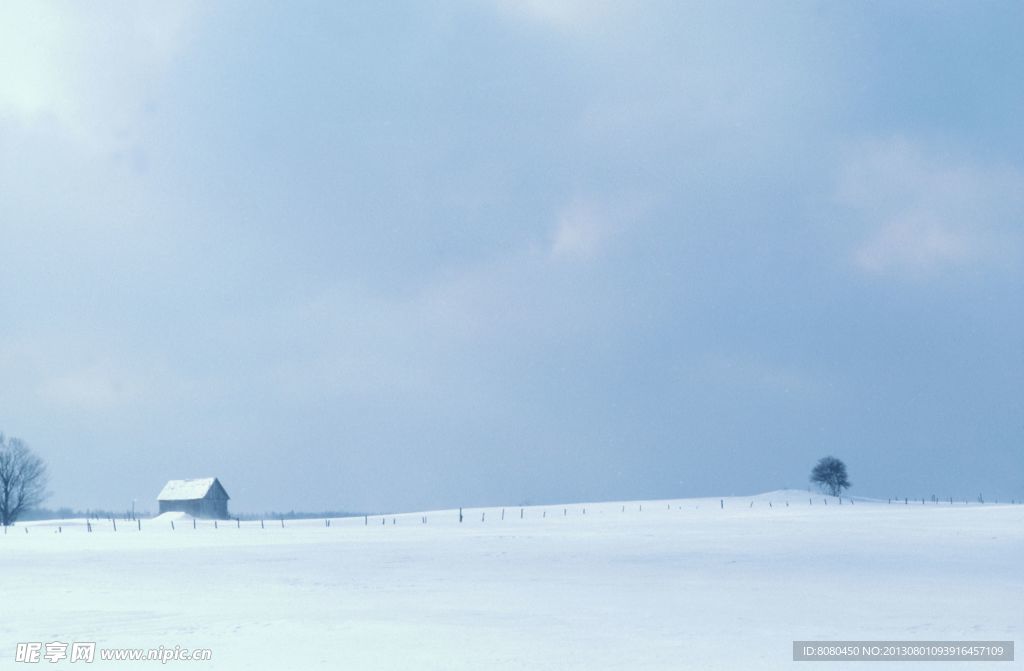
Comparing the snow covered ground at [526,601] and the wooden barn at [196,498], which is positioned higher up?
the snow covered ground at [526,601]

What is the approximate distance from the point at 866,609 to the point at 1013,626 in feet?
9.74

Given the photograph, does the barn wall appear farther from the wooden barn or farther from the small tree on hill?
the small tree on hill

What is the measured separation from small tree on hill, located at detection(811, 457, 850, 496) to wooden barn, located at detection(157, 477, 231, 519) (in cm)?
8124

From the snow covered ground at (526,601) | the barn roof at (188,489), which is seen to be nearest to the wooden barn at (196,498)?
the barn roof at (188,489)

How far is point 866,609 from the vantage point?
19609 mm

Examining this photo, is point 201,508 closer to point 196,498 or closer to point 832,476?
point 196,498

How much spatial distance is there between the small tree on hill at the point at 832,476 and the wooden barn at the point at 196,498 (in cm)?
8124

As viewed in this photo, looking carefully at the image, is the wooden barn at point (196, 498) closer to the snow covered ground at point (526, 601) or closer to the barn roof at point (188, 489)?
the barn roof at point (188, 489)

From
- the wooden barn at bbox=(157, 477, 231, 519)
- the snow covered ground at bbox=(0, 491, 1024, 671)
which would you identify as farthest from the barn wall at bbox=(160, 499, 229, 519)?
the snow covered ground at bbox=(0, 491, 1024, 671)

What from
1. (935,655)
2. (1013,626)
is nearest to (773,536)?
(1013,626)

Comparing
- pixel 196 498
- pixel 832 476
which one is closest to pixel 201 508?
pixel 196 498

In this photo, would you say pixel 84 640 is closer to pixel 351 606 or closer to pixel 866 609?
pixel 351 606

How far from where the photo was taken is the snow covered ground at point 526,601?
49.4 feet

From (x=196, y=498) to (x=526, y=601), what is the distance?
103488 millimetres
